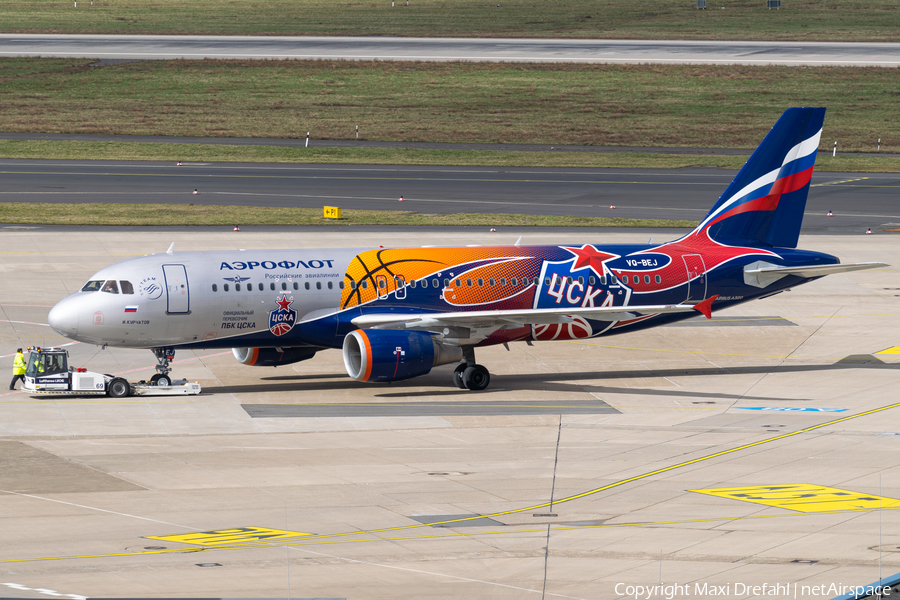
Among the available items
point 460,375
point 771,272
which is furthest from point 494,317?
point 771,272

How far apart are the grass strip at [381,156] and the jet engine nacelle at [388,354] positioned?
185 feet

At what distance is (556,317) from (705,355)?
9748 mm

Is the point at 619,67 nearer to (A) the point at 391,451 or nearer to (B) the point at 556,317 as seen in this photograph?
(B) the point at 556,317

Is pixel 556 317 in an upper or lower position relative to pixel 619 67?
lower

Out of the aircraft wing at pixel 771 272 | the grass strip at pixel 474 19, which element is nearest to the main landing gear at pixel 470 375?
the aircraft wing at pixel 771 272

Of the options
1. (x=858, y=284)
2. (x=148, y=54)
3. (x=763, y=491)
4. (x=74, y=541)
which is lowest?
(x=74, y=541)

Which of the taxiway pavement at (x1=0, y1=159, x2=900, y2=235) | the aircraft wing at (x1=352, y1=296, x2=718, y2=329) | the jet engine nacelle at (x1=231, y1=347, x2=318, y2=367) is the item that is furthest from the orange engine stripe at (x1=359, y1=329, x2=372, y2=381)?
the taxiway pavement at (x1=0, y1=159, x2=900, y2=235)

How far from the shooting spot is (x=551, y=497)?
27875mm

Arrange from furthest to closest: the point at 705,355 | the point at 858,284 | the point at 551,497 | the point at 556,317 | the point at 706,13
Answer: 1. the point at 706,13
2. the point at 858,284
3. the point at 705,355
4. the point at 556,317
5. the point at 551,497

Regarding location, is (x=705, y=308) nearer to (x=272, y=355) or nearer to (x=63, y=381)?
(x=272, y=355)

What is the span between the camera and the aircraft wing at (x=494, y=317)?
3941 centimetres

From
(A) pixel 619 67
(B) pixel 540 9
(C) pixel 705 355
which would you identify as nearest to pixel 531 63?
(A) pixel 619 67

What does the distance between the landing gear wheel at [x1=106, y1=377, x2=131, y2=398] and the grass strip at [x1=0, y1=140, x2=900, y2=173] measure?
57493 mm

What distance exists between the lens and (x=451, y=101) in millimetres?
117062
